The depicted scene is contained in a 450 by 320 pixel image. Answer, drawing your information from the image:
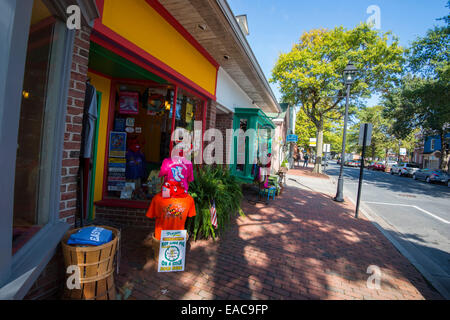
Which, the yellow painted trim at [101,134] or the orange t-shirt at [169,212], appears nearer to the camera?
the orange t-shirt at [169,212]

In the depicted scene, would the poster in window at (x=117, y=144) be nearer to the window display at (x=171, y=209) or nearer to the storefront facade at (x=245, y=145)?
the window display at (x=171, y=209)

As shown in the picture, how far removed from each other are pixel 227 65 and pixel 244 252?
509 centimetres

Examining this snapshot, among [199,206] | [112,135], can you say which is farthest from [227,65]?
[199,206]

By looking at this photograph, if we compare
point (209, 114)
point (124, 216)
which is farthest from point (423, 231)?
point (124, 216)

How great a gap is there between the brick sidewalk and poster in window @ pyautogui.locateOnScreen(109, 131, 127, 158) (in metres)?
1.58

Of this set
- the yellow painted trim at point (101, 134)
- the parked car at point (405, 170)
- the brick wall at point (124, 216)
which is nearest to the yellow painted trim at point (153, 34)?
the yellow painted trim at point (101, 134)

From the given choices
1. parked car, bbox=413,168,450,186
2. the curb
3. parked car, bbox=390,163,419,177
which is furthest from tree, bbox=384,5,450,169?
the curb

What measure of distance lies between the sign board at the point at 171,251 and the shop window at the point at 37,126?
132 cm

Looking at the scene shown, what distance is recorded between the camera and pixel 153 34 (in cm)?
368

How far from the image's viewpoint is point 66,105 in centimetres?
227

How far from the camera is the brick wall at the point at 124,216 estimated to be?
436 centimetres

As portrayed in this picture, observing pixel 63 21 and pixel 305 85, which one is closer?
pixel 63 21
